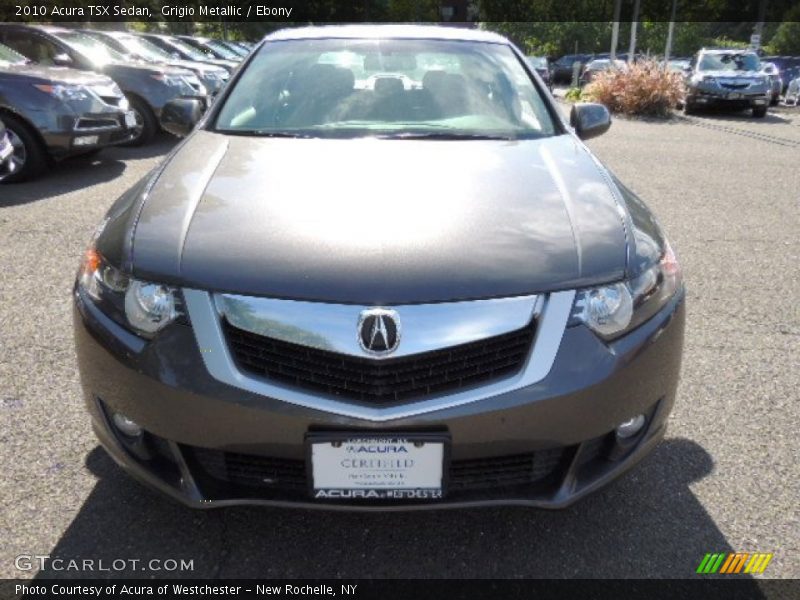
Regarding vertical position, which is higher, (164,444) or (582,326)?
(582,326)

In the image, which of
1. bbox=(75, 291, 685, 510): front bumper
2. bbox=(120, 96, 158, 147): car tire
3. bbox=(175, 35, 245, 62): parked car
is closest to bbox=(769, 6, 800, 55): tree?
bbox=(175, 35, 245, 62): parked car

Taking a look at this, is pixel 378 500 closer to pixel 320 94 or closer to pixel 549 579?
pixel 549 579

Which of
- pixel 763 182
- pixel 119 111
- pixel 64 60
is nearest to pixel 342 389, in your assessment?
pixel 119 111

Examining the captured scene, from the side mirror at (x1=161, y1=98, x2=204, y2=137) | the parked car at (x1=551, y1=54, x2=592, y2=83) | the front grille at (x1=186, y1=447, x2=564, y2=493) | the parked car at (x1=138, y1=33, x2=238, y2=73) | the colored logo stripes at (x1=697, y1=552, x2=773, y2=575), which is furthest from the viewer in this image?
the parked car at (x1=551, y1=54, x2=592, y2=83)

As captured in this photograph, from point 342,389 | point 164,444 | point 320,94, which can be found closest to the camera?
point 342,389

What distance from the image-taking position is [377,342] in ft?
6.10

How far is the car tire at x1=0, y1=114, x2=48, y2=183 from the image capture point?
7.23 meters

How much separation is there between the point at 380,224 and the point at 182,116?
6.51 ft

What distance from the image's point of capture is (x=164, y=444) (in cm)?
205

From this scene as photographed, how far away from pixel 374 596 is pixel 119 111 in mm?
7196

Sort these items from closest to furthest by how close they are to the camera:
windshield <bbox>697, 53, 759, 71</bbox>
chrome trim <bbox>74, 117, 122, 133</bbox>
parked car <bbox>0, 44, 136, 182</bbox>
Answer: parked car <bbox>0, 44, 136, 182</bbox>, chrome trim <bbox>74, 117, 122, 133</bbox>, windshield <bbox>697, 53, 759, 71</bbox>

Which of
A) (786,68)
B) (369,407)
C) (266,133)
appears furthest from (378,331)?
(786,68)

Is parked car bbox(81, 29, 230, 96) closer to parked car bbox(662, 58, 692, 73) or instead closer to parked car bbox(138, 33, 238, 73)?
parked car bbox(138, 33, 238, 73)

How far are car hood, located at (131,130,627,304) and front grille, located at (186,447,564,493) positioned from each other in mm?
439
